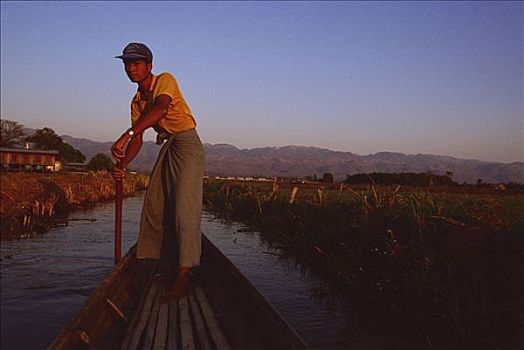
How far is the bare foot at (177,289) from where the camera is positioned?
11.9 feet

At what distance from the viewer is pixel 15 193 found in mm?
13492

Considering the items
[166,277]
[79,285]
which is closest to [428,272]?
[166,277]

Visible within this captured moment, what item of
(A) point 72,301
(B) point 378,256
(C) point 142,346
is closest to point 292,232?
(B) point 378,256

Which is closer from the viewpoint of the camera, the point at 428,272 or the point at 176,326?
the point at 176,326

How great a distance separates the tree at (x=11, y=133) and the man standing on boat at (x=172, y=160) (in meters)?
70.6

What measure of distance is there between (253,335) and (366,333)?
2.25m

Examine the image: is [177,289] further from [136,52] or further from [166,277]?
[136,52]

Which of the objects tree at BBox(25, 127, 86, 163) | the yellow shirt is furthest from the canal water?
tree at BBox(25, 127, 86, 163)

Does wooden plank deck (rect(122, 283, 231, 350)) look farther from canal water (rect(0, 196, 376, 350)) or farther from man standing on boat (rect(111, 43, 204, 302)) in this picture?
canal water (rect(0, 196, 376, 350))

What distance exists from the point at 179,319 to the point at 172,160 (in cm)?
119

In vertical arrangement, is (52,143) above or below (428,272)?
above

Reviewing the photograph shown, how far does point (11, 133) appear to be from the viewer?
68000 mm

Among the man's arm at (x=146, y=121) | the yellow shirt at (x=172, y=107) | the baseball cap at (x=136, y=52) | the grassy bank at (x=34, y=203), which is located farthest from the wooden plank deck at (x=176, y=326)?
the grassy bank at (x=34, y=203)

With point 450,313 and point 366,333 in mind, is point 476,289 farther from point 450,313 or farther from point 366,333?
point 366,333
